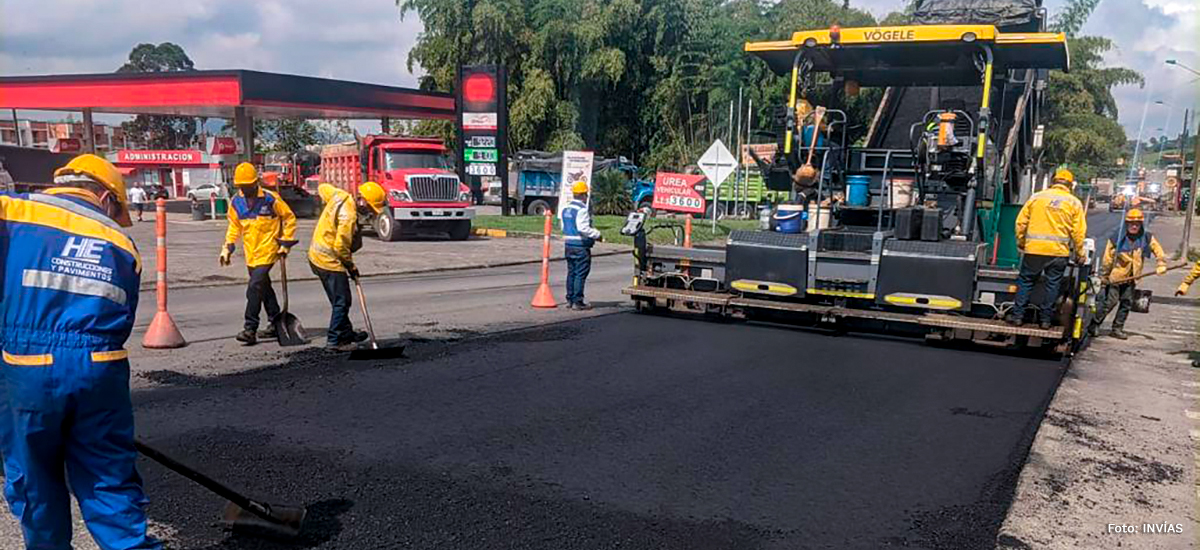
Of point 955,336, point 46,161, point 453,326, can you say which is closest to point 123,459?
point 453,326

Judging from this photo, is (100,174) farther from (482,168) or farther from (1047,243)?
(482,168)

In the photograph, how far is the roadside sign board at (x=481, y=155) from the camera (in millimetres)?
27453

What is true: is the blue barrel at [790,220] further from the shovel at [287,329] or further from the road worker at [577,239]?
the shovel at [287,329]

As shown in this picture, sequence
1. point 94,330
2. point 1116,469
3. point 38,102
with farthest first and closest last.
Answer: point 38,102 → point 1116,469 → point 94,330

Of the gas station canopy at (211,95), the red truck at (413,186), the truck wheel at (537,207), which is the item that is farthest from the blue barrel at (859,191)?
the truck wheel at (537,207)

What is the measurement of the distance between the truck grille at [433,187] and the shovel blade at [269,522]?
718 inches

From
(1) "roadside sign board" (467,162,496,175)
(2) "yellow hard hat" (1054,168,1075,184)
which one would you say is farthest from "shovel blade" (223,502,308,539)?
(1) "roadside sign board" (467,162,496,175)

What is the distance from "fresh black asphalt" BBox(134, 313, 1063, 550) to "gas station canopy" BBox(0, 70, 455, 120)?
21649mm

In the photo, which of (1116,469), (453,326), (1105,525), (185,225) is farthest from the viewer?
(185,225)

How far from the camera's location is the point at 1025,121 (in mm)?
9758

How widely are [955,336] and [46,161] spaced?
27120mm

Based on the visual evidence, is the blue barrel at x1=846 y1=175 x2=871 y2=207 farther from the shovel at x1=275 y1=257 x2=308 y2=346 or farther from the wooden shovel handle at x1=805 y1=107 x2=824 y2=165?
the shovel at x1=275 y1=257 x2=308 y2=346

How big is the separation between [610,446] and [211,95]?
25305 millimetres

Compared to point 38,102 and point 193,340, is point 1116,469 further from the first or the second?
point 38,102
